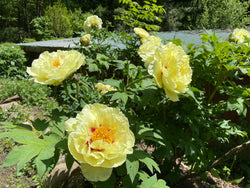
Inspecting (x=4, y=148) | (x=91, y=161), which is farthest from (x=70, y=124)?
(x=4, y=148)

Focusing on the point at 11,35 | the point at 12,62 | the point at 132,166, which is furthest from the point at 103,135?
the point at 11,35

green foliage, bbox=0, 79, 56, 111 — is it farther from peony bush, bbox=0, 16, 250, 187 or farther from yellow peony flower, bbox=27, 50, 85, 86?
yellow peony flower, bbox=27, 50, 85, 86

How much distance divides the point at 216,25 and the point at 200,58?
29.4ft

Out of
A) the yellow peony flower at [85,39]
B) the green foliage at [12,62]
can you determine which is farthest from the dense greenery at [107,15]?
the green foliage at [12,62]

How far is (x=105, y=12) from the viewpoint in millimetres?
18500

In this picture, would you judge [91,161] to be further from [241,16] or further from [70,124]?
[241,16]

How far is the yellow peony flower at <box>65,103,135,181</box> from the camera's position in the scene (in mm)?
667

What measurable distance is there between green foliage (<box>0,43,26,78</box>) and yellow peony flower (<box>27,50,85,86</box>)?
19.5 feet

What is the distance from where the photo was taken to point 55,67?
2.77 ft

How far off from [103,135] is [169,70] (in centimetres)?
38

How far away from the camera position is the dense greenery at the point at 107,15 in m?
8.98

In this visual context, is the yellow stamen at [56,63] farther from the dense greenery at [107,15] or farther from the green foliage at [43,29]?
the green foliage at [43,29]

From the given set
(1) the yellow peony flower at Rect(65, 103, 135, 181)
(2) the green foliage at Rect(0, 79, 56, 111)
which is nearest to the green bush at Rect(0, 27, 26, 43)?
(2) the green foliage at Rect(0, 79, 56, 111)

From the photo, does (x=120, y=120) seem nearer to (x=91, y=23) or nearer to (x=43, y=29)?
(x=91, y=23)
